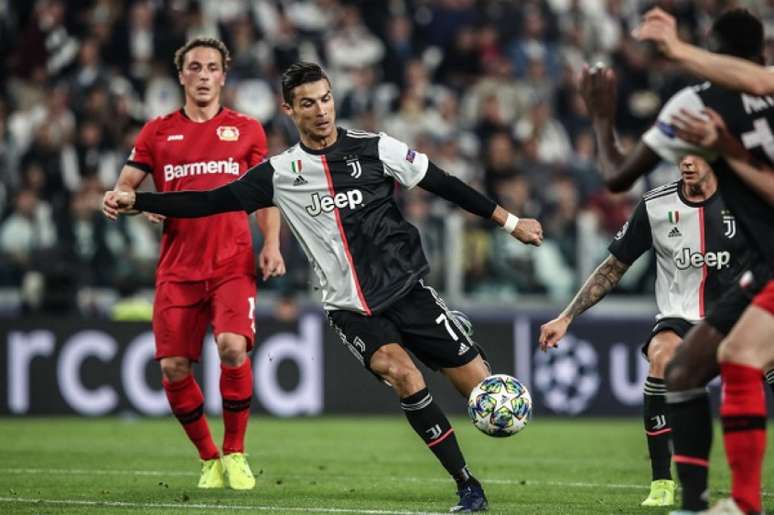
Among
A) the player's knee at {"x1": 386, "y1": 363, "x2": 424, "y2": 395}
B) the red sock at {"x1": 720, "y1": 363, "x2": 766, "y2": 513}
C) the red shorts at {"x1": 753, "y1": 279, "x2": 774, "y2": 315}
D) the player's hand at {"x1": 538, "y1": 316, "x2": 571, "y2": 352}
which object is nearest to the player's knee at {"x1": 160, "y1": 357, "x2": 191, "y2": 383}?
the player's knee at {"x1": 386, "y1": 363, "x2": 424, "y2": 395}

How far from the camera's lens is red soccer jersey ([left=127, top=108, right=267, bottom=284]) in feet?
32.9

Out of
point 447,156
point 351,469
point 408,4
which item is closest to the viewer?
point 351,469

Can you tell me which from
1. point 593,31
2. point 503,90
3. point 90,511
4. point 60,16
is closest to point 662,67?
point 593,31

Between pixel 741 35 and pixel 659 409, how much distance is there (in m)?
3.15

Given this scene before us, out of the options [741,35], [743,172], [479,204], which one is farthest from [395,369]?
[741,35]

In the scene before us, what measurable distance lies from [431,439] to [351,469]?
10.1ft

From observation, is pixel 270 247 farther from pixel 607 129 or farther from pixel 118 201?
pixel 607 129

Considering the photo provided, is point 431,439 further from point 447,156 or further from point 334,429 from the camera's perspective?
point 447,156

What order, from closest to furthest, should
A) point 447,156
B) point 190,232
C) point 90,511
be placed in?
point 90,511 < point 190,232 < point 447,156

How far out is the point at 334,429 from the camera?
15.9 metres

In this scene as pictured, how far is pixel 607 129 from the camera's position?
7.21m

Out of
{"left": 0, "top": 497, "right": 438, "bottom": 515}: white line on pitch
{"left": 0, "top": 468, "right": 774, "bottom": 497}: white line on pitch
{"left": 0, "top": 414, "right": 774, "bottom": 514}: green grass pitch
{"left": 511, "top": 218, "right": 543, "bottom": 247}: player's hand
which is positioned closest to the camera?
{"left": 0, "top": 497, "right": 438, "bottom": 515}: white line on pitch

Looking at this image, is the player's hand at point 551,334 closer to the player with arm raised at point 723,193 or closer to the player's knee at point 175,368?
the player with arm raised at point 723,193

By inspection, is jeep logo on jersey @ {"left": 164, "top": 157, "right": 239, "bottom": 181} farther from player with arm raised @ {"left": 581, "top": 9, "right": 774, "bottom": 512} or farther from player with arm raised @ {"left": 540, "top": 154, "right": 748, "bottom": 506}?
player with arm raised @ {"left": 581, "top": 9, "right": 774, "bottom": 512}
